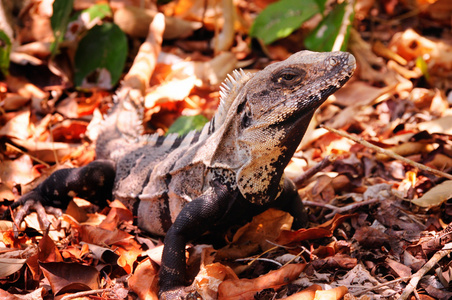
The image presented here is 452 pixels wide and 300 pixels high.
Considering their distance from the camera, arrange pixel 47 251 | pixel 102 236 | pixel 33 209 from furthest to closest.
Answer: pixel 33 209, pixel 102 236, pixel 47 251

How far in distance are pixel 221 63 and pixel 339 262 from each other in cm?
430

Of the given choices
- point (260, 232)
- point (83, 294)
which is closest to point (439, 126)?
point (260, 232)

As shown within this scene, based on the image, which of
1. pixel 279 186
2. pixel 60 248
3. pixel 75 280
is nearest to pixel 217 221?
pixel 279 186

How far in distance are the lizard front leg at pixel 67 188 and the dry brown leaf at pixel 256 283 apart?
86.7 inches

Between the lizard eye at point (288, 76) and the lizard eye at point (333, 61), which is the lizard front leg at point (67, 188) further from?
the lizard eye at point (333, 61)

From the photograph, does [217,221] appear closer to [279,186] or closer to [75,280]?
[279,186]

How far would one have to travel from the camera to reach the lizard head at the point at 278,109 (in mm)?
3658

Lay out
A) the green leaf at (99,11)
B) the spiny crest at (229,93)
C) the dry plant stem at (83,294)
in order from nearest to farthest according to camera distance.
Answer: the dry plant stem at (83,294) → the spiny crest at (229,93) → the green leaf at (99,11)

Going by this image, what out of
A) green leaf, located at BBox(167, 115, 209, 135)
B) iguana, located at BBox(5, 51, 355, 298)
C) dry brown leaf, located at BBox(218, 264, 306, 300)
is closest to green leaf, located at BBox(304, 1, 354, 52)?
green leaf, located at BBox(167, 115, 209, 135)

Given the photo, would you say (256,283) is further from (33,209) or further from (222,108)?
(33,209)

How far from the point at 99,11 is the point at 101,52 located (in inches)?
26.9

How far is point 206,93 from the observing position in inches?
285

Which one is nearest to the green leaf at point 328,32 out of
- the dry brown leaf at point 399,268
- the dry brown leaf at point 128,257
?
the dry brown leaf at point 399,268

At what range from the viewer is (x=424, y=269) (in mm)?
3549
